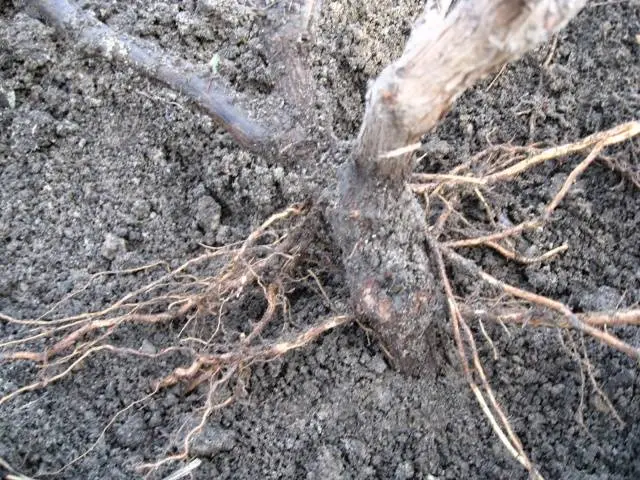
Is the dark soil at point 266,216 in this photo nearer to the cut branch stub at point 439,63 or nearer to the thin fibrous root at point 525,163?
the thin fibrous root at point 525,163

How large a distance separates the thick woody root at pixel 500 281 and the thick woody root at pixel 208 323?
218 millimetres

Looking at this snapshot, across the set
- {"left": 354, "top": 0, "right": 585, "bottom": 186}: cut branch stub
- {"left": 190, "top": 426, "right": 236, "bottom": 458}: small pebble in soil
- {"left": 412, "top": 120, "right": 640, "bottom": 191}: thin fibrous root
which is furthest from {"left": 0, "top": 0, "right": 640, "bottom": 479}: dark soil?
{"left": 354, "top": 0, "right": 585, "bottom": 186}: cut branch stub

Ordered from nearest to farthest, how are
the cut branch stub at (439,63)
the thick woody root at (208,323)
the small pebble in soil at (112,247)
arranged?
the cut branch stub at (439,63) < the thick woody root at (208,323) < the small pebble in soil at (112,247)

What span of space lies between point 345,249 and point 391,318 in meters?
0.14

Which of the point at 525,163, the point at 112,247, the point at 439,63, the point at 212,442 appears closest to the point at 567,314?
the point at 525,163

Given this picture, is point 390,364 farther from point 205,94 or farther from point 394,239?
point 205,94

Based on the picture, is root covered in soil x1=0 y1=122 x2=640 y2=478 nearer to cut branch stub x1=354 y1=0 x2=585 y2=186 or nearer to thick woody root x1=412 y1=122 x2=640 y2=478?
thick woody root x1=412 y1=122 x2=640 y2=478

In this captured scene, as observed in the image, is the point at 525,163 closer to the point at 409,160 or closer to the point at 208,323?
the point at 409,160

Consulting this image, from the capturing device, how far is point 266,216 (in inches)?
53.4

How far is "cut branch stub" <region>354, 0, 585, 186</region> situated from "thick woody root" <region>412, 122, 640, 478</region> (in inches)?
8.9

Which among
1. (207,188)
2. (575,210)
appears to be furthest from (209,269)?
(575,210)

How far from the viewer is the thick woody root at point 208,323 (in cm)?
114

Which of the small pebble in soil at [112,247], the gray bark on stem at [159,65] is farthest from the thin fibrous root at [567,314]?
the small pebble in soil at [112,247]

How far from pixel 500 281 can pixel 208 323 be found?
1.84 feet
